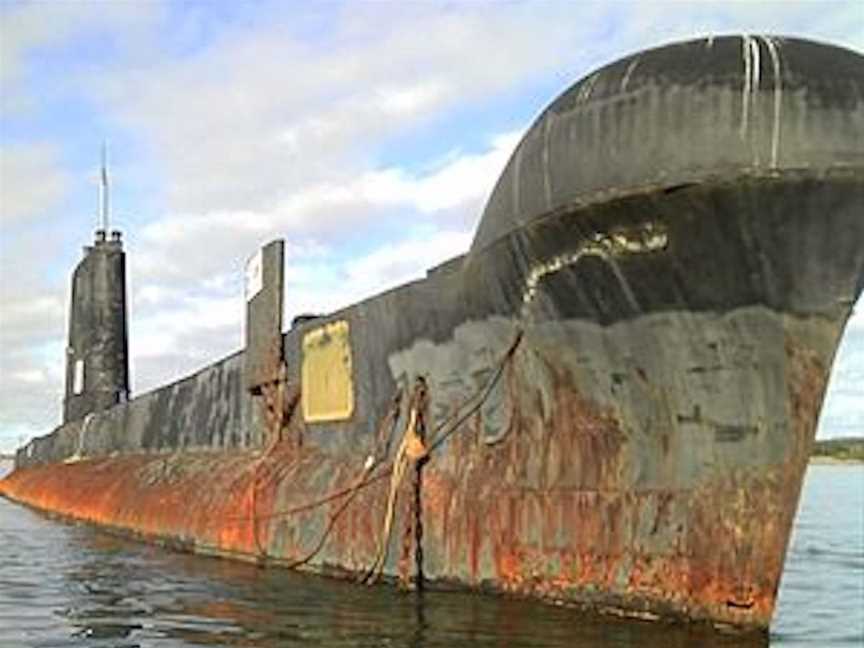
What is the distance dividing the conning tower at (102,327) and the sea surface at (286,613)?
596 inches

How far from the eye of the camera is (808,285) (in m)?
7.81

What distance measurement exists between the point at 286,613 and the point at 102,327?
2146 cm

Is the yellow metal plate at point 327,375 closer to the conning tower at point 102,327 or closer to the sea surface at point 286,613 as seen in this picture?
the sea surface at point 286,613

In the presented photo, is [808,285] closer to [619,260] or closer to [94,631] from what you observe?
[619,260]

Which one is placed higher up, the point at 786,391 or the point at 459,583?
the point at 786,391

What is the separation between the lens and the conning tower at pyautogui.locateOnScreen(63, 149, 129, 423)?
29641 mm

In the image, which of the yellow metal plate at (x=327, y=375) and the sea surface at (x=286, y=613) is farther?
the yellow metal plate at (x=327, y=375)

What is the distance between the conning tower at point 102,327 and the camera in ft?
97.2

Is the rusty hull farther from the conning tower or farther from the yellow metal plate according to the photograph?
the conning tower

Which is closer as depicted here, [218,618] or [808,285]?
[808,285]

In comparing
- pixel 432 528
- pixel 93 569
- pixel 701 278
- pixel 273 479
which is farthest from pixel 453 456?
pixel 93 569

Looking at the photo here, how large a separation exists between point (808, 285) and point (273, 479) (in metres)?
7.35

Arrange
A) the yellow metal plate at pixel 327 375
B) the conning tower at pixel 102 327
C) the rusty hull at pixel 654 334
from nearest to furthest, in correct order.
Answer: the rusty hull at pixel 654 334
the yellow metal plate at pixel 327 375
the conning tower at pixel 102 327

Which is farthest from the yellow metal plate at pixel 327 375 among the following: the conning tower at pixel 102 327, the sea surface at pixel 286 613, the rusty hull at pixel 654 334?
the conning tower at pixel 102 327
